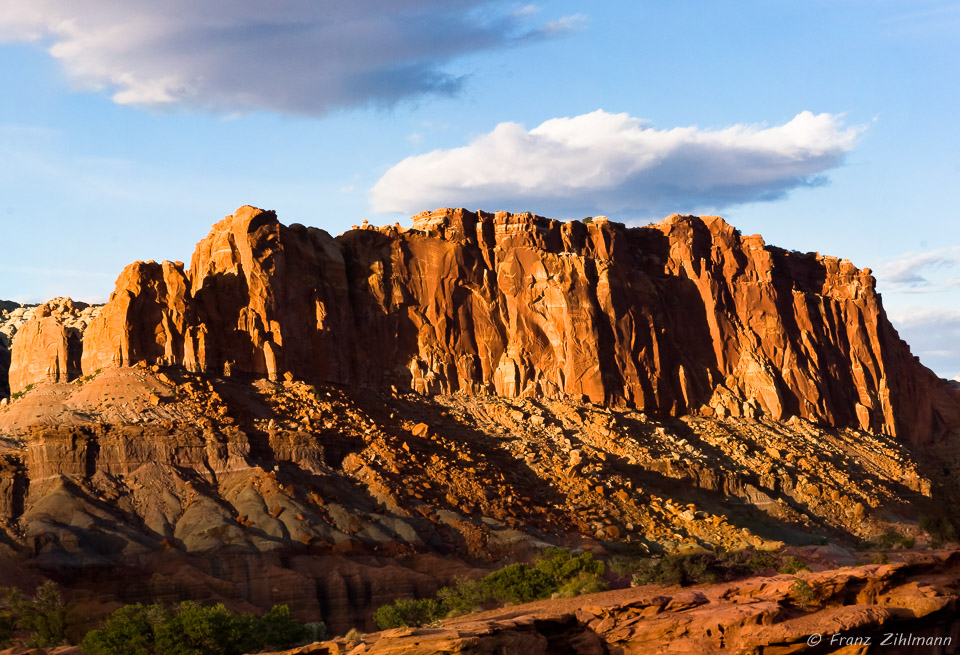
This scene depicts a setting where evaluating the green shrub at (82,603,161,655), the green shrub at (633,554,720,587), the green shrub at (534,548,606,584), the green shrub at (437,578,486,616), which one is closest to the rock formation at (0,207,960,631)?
the green shrub at (437,578,486,616)

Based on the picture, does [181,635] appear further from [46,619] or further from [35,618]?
[35,618]

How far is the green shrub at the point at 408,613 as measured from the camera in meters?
55.5

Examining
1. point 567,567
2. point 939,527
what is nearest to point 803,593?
point 567,567

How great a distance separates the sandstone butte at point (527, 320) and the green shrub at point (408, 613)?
86.2ft

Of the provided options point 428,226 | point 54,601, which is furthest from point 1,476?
point 428,226

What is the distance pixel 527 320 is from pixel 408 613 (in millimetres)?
43955

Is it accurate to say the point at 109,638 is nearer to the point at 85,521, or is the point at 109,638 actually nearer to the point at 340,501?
the point at 85,521

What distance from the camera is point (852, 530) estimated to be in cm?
8750

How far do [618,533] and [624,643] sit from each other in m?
31.1

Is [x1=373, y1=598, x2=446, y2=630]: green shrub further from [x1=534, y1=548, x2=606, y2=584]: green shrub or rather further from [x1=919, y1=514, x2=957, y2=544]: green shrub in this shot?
[x1=919, y1=514, x2=957, y2=544]: green shrub

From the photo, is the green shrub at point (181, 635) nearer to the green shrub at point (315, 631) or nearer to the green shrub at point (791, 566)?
the green shrub at point (315, 631)

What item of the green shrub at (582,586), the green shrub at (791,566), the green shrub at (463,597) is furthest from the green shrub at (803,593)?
the green shrub at (463,597)

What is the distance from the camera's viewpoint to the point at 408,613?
56812 mm

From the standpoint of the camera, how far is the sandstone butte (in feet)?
269
